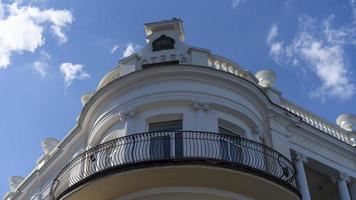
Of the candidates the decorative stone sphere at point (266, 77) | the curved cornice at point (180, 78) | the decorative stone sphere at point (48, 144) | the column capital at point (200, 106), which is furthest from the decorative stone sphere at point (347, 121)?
the decorative stone sphere at point (48, 144)

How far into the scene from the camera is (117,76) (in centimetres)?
2036

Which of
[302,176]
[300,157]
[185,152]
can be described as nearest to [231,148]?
[185,152]

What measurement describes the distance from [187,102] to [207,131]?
1436 mm

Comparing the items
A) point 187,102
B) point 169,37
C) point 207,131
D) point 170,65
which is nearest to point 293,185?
point 207,131

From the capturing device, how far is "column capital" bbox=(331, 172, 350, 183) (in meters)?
21.0

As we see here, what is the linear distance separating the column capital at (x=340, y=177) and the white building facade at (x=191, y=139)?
5cm

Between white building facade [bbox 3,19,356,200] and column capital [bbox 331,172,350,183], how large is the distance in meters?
0.05

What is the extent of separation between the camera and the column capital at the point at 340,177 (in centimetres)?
2103

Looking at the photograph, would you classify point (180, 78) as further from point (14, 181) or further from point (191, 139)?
point (14, 181)

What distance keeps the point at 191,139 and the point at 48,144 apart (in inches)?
418

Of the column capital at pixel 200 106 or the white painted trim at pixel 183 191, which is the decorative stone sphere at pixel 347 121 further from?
the white painted trim at pixel 183 191

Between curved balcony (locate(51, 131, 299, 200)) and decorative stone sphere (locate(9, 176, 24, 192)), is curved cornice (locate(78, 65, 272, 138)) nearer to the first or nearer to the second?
curved balcony (locate(51, 131, 299, 200))

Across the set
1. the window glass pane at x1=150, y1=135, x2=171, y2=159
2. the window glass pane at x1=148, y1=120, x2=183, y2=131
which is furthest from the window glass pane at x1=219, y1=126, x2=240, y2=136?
the window glass pane at x1=150, y1=135, x2=171, y2=159

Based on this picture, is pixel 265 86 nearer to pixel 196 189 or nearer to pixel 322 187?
pixel 322 187
